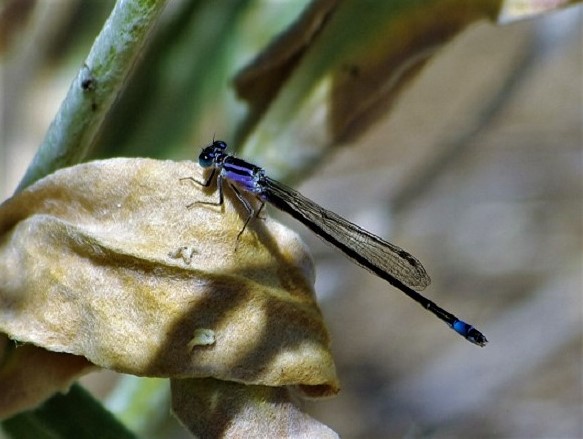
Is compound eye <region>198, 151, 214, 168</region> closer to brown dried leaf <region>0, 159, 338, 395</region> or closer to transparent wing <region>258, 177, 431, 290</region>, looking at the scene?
brown dried leaf <region>0, 159, 338, 395</region>

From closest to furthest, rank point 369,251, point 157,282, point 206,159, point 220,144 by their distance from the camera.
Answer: point 157,282, point 206,159, point 220,144, point 369,251

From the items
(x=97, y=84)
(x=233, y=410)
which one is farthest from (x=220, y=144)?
(x=233, y=410)

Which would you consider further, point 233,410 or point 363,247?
point 363,247

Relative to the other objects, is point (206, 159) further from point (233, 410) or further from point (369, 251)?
point (369, 251)

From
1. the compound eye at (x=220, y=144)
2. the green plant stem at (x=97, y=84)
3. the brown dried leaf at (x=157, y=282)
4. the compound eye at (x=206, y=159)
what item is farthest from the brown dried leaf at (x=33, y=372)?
the compound eye at (x=220, y=144)

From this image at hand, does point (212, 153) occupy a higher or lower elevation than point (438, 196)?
lower

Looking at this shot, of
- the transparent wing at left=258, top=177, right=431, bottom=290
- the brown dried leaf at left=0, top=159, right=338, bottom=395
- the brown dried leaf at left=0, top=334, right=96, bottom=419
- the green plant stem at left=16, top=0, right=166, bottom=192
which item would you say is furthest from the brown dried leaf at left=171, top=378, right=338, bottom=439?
the transparent wing at left=258, top=177, right=431, bottom=290

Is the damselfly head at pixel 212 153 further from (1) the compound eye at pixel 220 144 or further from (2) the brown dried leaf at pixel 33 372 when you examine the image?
(2) the brown dried leaf at pixel 33 372

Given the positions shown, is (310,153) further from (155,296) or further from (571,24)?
(571,24)
